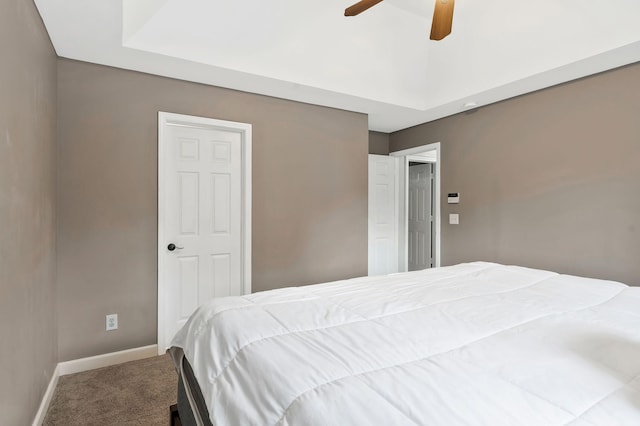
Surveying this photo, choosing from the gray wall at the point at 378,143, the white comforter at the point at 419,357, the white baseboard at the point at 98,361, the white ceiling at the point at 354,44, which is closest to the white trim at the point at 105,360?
the white baseboard at the point at 98,361

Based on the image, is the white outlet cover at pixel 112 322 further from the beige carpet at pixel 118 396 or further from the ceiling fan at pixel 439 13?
the ceiling fan at pixel 439 13

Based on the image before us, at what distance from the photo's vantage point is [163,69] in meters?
2.83

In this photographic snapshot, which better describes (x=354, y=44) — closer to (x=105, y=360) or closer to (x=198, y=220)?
(x=198, y=220)

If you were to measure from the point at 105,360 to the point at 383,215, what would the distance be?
3.51 m

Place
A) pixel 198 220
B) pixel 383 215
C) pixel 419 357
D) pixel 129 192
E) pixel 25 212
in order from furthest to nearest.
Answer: pixel 383 215, pixel 198 220, pixel 129 192, pixel 25 212, pixel 419 357

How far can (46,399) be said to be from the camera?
2.13 metres

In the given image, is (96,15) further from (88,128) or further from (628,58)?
(628,58)

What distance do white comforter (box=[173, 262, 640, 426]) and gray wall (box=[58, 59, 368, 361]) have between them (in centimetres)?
156

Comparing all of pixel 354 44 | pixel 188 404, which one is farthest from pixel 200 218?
pixel 354 44

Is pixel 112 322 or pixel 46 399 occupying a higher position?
pixel 112 322

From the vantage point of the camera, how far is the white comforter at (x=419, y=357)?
2.59 ft

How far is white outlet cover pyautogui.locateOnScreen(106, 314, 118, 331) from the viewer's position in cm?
275

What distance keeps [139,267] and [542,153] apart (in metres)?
3.75

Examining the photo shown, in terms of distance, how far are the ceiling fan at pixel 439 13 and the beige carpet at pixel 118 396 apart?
2.59 m
